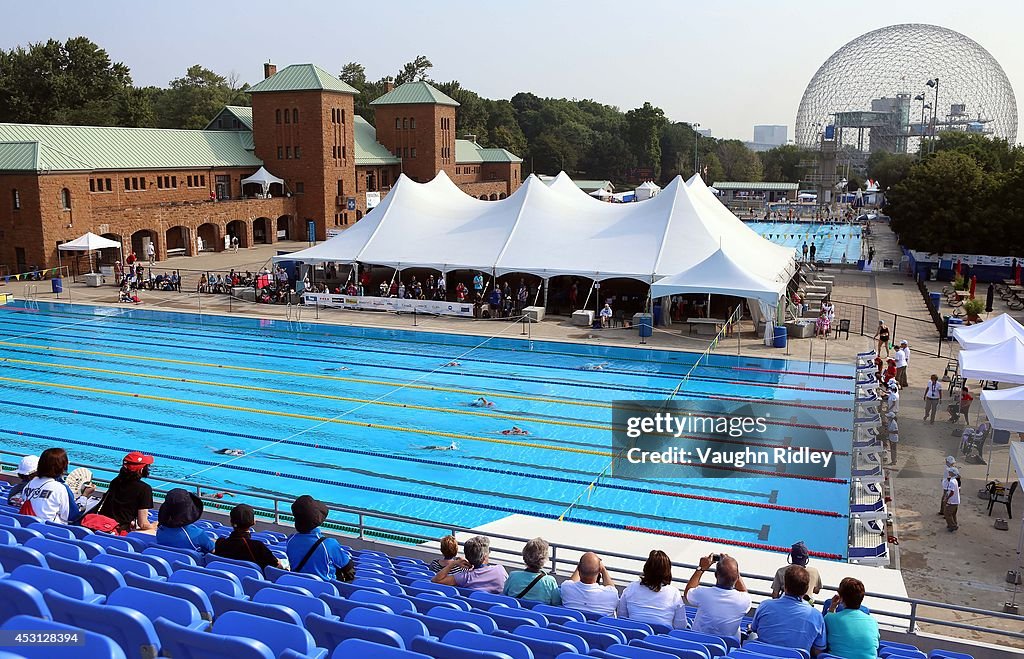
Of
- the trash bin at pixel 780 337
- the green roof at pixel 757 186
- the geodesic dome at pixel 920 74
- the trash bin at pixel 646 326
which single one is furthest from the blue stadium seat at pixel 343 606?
Result: the green roof at pixel 757 186

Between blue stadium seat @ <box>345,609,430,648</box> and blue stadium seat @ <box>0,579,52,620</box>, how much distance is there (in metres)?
1.38

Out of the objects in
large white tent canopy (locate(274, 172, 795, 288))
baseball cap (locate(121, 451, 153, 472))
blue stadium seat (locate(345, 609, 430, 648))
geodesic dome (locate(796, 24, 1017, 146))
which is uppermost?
geodesic dome (locate(796, 24, 1017, 146))

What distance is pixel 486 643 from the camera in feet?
13.4

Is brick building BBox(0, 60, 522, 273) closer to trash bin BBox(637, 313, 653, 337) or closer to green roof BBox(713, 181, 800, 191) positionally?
trash bin BBox(637, 313, 653, 337)

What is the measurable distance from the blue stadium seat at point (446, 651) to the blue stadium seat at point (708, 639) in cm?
208

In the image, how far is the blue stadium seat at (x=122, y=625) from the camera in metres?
3.36

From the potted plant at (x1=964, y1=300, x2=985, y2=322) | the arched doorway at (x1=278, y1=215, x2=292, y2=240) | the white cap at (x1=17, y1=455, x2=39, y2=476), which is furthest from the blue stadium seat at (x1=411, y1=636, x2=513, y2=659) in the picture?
the arched doorway at (x1=278, y1=215, x2=292, y2=240)

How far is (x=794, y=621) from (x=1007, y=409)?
30.4ft

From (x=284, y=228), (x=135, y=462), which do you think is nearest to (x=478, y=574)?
(x=135, y=462)

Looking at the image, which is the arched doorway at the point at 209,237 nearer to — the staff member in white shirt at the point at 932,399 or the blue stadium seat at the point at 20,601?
the staff member in white shirt at the point at 932,399

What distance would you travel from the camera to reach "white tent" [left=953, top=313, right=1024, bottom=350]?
55.4 ft

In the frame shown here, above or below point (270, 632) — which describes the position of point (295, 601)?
below

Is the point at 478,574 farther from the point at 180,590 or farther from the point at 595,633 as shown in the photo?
the point at 180,590

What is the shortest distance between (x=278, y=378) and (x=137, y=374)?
11.3ft
